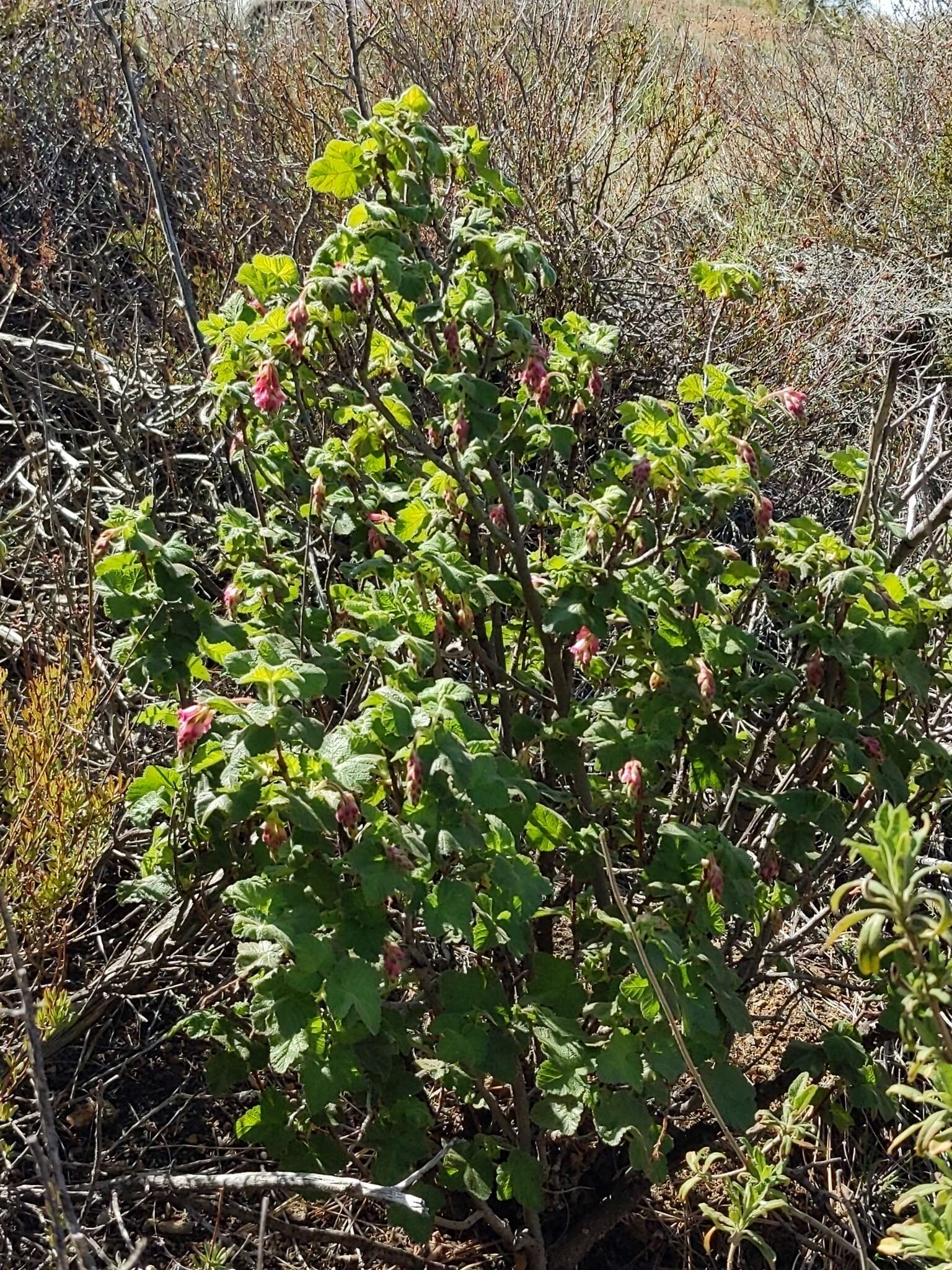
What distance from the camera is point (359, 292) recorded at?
1.93 meters

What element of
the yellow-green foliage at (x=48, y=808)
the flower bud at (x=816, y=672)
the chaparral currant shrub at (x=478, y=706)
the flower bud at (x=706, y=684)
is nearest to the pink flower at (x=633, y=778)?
the chaparral currant shrub at (x=478, y=706)

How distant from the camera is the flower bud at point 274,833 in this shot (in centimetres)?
167

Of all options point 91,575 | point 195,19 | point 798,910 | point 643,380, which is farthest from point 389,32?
point 798,910

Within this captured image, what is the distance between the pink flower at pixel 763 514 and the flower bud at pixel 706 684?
0.85 ft

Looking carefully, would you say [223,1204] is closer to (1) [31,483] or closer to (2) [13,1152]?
(2) [13,1152]

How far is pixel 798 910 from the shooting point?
278 centimetres

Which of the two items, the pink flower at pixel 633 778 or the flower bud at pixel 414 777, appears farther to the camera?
the pink flower at pixel 633 778

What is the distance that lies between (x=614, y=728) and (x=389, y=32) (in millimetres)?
4350

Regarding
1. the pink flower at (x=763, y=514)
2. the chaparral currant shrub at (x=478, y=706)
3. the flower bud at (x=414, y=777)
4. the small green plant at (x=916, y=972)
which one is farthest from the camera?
the pink flower at (x=763, y=514)

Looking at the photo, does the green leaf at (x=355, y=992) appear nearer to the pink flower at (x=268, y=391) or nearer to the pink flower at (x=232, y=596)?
the pink flower at (x=232, y=596)

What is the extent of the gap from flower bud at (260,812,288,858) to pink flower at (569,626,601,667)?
547 millimetres

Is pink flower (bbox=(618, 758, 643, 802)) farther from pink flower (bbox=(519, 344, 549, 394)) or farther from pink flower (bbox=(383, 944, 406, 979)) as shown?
pink flower (bbox=(519, 344, 549, 394))

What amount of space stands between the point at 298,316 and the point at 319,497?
12.1 inches

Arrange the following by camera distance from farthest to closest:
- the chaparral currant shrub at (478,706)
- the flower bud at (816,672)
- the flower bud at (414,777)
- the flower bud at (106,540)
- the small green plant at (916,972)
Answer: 1. the flower bud at (816,672)
2. the flower bud at (106,540)
3. the chaparral currant shrub at (478,706)
4. the flower bud at (414,777)
5. the small green plant at (916,972)
